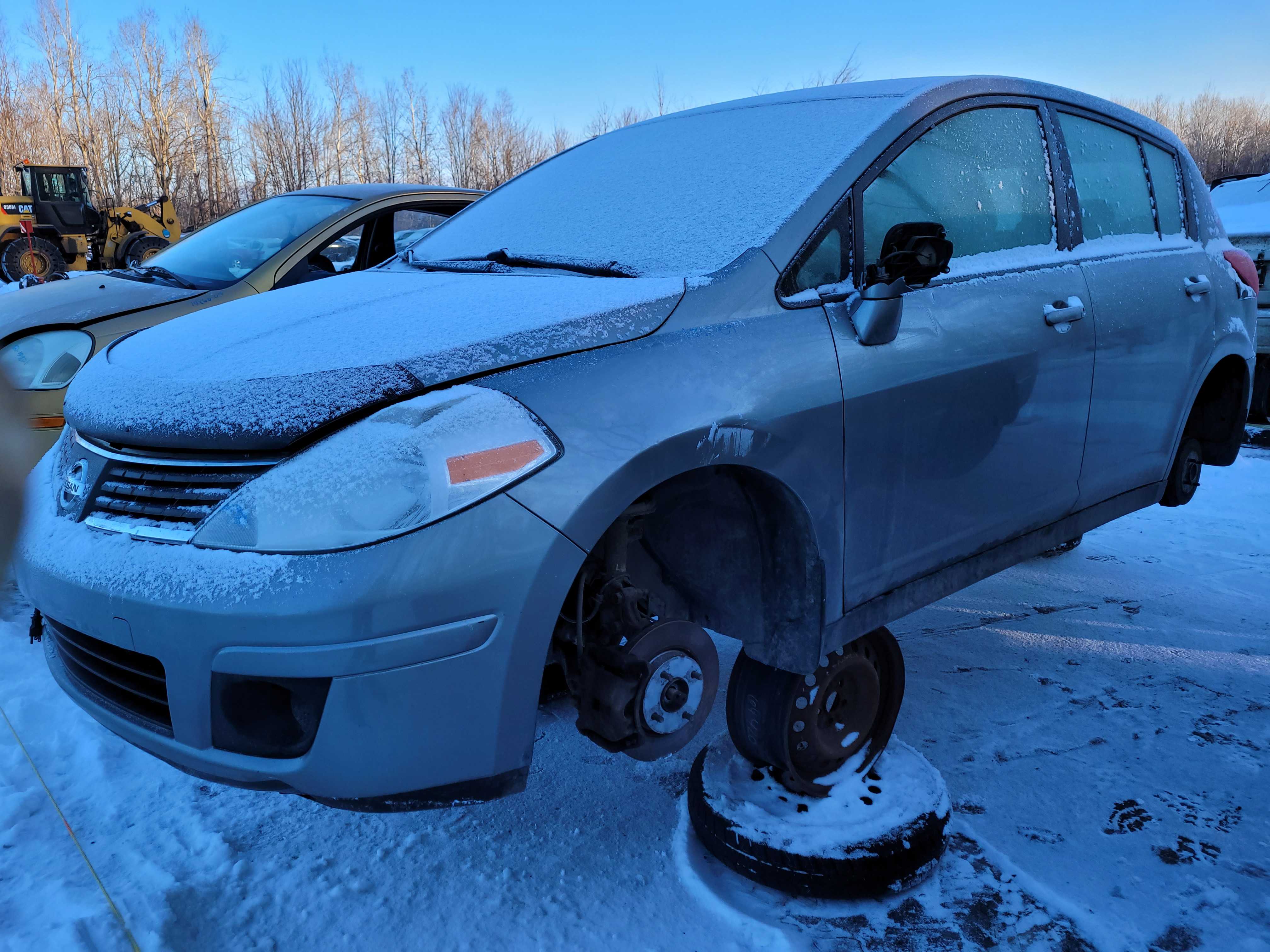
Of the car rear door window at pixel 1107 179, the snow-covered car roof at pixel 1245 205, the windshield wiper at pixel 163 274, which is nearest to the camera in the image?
the car rear door window at pixel 1107 179

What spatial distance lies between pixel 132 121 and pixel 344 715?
4839cm

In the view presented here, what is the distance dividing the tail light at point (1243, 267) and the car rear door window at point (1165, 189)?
0.31 meters

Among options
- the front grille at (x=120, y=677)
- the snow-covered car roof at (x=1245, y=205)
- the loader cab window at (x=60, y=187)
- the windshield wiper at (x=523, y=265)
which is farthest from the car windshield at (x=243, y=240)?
the loader cab window at (x=60, y=187)

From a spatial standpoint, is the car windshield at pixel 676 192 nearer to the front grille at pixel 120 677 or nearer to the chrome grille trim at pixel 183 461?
the chrome grille trim at pixel 183 461

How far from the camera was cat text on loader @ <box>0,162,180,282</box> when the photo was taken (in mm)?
17422

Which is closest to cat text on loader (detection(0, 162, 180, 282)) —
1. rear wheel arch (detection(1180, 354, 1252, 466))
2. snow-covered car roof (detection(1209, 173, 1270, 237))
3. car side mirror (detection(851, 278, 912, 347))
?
snow-covered car roof (detection(1209, 173, 1270, 237))

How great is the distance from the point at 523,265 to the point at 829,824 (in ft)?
5.22

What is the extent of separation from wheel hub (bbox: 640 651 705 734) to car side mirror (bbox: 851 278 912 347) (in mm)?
810

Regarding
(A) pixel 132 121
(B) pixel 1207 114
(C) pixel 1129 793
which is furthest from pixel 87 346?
(B) pixel 1207 114

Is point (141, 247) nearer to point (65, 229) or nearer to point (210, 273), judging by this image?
point (65, 229)

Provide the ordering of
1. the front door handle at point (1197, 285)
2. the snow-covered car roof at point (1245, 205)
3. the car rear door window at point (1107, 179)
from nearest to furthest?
the car rear door window at point (1107, 179) → the front door handle at point (1197, 285) → the snow-covered car roof at point (1245, 205)

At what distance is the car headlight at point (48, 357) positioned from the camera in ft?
11.8

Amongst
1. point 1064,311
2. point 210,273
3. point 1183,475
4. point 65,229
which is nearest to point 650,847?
point 1064,311

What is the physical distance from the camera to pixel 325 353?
5.48 ft
